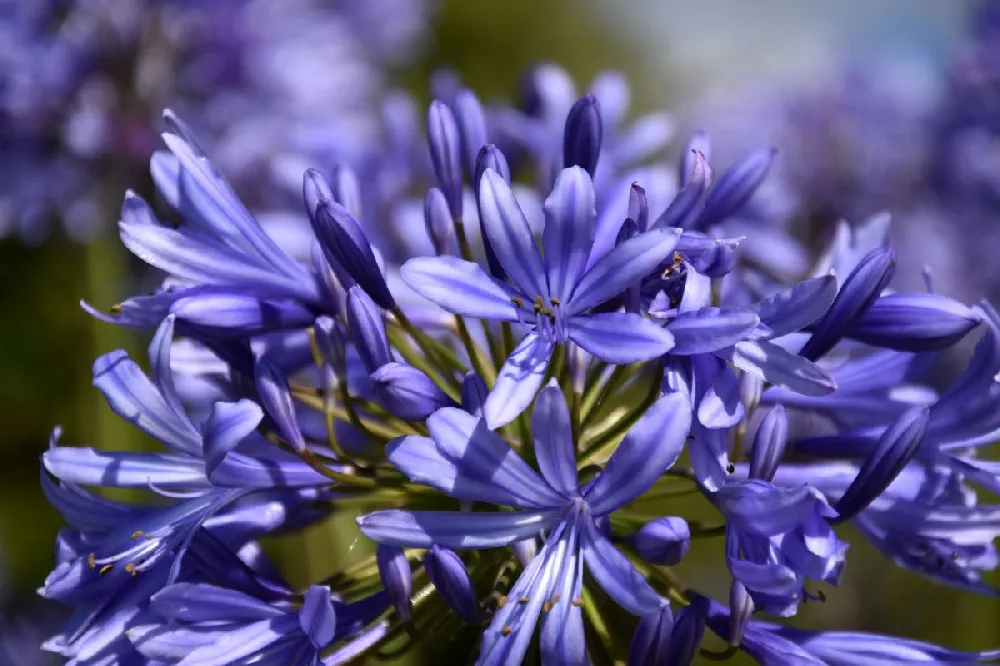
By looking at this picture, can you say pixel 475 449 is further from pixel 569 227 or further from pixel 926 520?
pixel 926 520

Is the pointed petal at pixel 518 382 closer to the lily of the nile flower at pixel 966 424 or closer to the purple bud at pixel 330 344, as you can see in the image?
the purple bud at pixel 330 344

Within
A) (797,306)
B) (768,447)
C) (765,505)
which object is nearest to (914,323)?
(797,306)

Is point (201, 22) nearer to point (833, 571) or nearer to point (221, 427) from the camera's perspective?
point (221, 427)

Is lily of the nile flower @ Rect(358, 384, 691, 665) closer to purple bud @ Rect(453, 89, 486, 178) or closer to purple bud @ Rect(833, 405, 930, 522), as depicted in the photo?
purple bud @ Rect(833, 405, 930, 522)

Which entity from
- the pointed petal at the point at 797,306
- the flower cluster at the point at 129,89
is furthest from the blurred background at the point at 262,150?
the pointed petal at the point at 797,306

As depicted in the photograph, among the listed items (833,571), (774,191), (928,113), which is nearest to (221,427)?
(833,571)

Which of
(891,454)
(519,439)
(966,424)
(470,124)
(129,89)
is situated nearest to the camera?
(891,454)

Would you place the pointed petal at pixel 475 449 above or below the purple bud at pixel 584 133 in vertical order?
below
